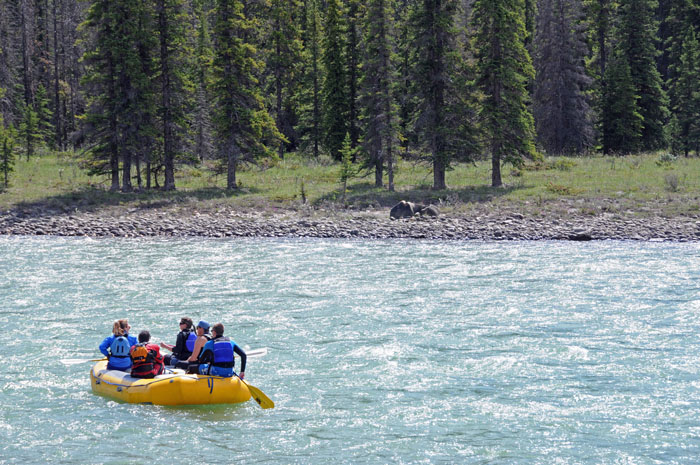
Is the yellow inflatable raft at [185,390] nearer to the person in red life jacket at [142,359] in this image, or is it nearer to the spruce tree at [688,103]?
the person in red life jacket at [142,359]

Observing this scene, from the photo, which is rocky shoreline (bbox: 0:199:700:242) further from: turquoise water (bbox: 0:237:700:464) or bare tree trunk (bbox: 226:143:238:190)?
bare tree trunk (bbox: 226:143:238:190)

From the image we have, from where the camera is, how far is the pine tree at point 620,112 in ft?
179

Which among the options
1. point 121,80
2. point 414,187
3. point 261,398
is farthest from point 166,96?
point 261,398

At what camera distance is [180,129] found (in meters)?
41.8

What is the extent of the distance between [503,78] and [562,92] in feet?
61.3

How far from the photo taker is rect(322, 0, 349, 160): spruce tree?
51562 millimetres

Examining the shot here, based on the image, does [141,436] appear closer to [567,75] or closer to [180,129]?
[180,129]

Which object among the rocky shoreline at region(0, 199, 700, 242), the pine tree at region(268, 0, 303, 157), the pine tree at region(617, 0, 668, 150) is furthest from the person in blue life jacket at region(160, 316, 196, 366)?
the pine tree at region(617, 0, 668, 150)

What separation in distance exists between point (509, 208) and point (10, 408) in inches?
1092

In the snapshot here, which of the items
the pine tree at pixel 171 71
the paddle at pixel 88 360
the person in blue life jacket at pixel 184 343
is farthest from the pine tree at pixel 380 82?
the person in blue life jacket at pixel 184 343

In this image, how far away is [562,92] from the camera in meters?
55.8

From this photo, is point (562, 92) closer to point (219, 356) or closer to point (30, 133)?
point (30, 133)

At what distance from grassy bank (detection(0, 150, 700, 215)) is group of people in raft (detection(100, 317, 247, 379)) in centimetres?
2447

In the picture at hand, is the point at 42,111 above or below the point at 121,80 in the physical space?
above
